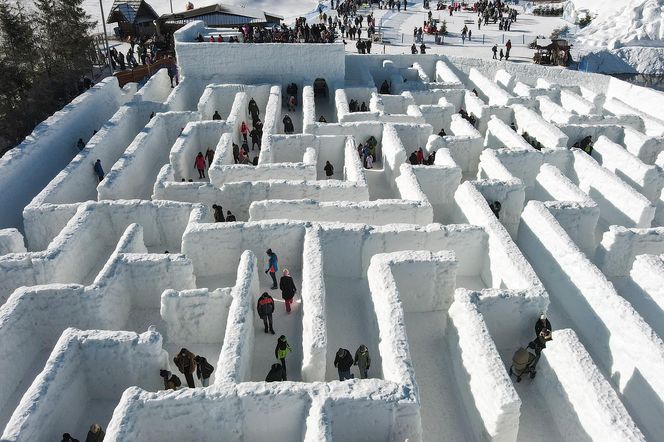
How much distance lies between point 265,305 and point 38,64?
2054cm

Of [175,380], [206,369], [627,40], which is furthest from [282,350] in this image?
[627,40]

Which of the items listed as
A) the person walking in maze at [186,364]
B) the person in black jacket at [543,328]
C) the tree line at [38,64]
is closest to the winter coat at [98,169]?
the tree line at [38,64]

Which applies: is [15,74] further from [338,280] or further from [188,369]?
[188,369]

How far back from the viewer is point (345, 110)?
19.4 metres

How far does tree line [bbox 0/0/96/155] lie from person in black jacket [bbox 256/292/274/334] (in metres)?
15.6

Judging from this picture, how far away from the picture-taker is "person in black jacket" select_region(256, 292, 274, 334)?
34.1 ft

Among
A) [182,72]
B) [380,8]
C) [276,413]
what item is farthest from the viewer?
[380,8]

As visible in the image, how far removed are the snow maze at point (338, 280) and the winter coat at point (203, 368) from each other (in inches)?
24.5

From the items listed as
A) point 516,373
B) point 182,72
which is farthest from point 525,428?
point 182,72

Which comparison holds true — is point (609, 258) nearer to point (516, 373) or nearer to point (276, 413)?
point (516, 373)

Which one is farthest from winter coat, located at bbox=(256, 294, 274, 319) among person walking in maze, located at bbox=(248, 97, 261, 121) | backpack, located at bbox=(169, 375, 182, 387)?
person walking in maze, located at bbox=(248, 97, 261, 121)

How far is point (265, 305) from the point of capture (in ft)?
34.1

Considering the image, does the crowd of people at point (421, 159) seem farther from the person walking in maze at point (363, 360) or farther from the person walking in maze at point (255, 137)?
the person walking in maze at point (363, 360)

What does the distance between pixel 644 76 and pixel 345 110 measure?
17838mm
